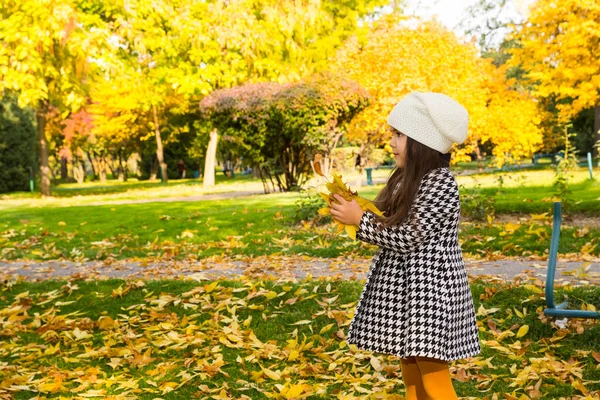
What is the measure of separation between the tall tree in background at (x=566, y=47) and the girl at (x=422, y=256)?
17881 mm

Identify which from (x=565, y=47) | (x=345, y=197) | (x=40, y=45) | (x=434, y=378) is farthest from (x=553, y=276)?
(x=565, y=47)

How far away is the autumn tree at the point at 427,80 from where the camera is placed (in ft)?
67.3

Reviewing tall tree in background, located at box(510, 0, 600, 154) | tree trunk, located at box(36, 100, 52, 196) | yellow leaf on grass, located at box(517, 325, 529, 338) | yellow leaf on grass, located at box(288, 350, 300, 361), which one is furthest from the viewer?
tree trunk, located at box(36, 100, 52, 196)

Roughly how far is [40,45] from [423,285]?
17394 mm

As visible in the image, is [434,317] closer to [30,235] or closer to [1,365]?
[1,365]

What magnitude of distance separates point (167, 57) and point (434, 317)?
70.9ft

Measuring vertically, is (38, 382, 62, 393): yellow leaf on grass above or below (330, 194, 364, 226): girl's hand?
below

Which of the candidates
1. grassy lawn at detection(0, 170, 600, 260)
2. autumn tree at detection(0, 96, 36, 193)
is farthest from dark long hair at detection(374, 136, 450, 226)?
autumn tree at detection(0, 96, 36, 193)

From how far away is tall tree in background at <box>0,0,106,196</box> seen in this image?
56.1 ft

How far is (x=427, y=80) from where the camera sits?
22000 mm

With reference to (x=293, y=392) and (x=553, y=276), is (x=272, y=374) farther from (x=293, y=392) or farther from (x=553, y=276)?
(x=553, y=276)

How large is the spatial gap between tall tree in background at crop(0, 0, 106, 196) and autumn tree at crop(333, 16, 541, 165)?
25.6 feet

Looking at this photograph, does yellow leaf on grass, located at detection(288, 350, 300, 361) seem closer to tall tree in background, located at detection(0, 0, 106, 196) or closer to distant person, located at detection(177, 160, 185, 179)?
tall tree in background, located at detection(0, 0, 106, 196)

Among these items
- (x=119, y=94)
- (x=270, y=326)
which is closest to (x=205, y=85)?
(x=119, y=94)
